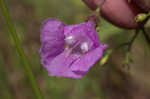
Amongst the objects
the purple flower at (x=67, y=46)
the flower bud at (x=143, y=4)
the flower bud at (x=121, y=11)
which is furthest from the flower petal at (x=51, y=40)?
the flower bud at (x=143, y=4)

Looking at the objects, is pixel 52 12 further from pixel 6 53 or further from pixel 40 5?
pixel 6 53

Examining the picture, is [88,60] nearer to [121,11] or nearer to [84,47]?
[84,47]

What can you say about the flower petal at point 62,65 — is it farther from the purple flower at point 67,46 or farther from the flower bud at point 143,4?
the flower bud at point 143,4

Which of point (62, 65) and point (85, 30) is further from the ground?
point (85, 30)

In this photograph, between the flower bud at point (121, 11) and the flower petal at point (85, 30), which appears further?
the flower bud at point (121, 11)

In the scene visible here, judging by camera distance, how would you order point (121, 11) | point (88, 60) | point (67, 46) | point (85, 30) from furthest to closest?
point (121, 11) → point (67, 46) → point (85, 30) → point (88, 60)

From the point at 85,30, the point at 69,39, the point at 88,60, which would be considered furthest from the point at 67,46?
the point at 88,60

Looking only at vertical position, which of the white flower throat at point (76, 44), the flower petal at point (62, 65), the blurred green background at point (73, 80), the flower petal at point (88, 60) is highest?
the flower petal at point (88, 60)
